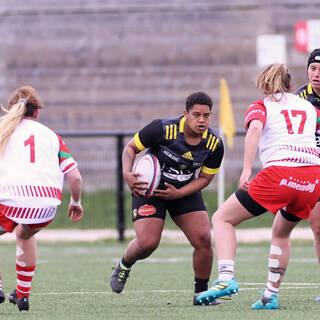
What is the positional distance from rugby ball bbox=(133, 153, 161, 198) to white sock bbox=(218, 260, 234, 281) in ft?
3.41

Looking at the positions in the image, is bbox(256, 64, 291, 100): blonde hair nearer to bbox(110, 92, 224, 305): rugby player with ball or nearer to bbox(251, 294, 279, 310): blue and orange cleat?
bbox(110, 92, 224, 305): rugby player with ball

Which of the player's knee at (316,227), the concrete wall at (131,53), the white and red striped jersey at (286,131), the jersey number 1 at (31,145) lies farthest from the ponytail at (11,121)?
the concrete wall at (131,53)

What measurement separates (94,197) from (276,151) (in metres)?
9.30

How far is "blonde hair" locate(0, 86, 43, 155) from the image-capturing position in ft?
22.6

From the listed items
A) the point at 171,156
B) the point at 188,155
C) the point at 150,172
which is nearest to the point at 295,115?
the point at 188,155

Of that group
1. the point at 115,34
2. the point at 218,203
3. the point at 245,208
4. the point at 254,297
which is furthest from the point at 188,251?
the point at 115,34

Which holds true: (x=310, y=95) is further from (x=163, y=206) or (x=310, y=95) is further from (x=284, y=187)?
(x=163, y=206)

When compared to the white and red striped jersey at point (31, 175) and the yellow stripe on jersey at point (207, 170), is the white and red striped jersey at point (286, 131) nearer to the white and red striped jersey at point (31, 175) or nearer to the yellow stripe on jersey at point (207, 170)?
the yellow stripe on jersey at point (207, 170)

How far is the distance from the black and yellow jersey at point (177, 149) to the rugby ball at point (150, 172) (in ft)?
0.28

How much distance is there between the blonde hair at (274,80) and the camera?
6879 millimetres

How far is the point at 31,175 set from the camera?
6.81m

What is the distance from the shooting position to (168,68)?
20000mm

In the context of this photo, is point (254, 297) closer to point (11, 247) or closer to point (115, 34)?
point (11, 247)

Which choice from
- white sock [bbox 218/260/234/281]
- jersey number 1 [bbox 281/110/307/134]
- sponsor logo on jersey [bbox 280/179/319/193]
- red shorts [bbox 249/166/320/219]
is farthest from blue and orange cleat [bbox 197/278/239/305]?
jersey number 1 [bbox 281/110/307/134]
